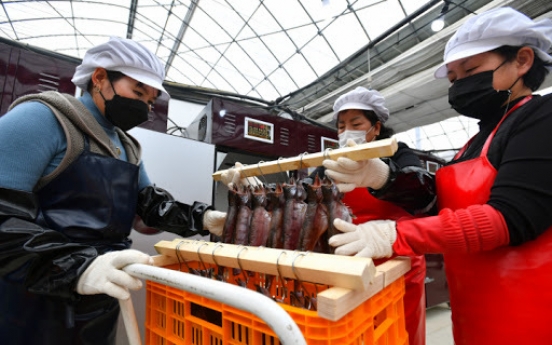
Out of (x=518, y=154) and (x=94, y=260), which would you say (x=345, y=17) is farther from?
(x=94, y=260)

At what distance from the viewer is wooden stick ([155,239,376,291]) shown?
685 mm

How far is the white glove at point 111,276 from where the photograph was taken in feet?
2.83

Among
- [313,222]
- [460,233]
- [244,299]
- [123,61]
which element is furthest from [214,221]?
[460,233]

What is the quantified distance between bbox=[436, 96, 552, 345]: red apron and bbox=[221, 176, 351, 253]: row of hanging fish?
55 centimetres

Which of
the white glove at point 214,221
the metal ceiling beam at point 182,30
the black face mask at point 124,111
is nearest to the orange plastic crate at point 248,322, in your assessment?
the white glove at point 214,221

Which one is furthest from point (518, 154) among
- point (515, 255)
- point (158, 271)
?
point (158, 271)

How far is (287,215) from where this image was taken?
111cm

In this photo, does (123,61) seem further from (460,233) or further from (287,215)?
(460,233)

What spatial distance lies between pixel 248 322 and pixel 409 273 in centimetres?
121

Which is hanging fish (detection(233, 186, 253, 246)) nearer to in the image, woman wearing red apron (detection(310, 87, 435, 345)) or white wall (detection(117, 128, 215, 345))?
woman wearing red apron (detection(310, 87, 435, 345))

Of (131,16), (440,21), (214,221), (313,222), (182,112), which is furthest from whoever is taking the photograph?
(131,16)

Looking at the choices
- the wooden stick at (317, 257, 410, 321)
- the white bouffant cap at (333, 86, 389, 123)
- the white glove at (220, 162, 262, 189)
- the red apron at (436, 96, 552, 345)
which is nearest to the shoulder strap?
the white glove at (220, 162, 262, 189)

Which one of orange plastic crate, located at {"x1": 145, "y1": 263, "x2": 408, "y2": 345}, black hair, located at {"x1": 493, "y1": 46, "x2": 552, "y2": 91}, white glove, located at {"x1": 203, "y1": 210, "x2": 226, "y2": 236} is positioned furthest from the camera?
white glove, located at {"x1": 203, "y1": 210, "x2": 226, "y2": 236}

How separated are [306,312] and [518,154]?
0.90m
